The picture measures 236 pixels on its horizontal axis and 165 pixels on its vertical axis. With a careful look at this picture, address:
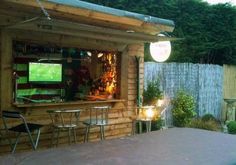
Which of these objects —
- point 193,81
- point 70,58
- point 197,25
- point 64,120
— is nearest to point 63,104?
point 64,120

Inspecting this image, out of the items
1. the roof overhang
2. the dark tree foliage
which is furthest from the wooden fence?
the roof overhang

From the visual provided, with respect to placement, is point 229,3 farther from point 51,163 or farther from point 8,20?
point 51,163

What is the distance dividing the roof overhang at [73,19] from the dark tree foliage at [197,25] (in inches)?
274

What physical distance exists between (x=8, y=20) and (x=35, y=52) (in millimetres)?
803

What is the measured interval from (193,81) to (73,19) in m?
5.50

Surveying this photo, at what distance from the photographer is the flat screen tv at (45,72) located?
588 cm

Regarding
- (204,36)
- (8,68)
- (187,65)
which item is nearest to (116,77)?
(8,68)

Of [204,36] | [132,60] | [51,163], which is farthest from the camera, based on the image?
[204,36]

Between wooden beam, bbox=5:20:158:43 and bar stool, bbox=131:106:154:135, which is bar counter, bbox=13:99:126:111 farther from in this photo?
wooden beam, bbox=5:20:158:43

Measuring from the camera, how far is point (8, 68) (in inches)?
207

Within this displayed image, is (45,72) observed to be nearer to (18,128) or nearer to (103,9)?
(18,128)

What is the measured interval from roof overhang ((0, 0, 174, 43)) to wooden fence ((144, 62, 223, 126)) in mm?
3181

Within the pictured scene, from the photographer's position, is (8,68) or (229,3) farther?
(229,3)

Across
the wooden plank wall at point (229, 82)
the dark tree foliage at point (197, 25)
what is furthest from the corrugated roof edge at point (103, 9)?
the dark tree foliage at point (197, 25)
